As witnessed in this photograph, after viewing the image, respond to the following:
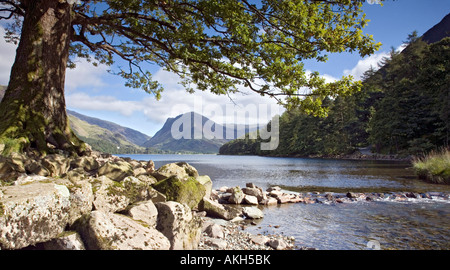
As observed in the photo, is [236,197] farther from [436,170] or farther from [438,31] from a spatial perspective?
[438,31]

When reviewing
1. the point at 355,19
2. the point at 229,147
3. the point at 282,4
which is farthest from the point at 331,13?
the point at 229,147

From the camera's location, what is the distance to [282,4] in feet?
33.3

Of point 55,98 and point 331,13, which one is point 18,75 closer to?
point 55,98

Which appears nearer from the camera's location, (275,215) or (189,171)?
(275,215)

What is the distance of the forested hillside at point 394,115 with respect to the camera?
45.8m

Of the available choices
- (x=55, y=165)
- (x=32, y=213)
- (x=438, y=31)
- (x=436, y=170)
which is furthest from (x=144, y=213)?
(x=438, y=31)

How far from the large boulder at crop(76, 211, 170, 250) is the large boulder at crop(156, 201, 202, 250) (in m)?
0.58

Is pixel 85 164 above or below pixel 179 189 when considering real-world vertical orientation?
above

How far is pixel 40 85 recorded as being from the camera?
31.9ft

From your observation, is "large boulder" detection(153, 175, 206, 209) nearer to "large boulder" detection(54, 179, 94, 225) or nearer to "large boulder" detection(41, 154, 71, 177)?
"large boulder" detection(41, 154, 71, 177)

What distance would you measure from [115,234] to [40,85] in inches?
322

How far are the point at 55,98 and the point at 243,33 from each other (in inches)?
313

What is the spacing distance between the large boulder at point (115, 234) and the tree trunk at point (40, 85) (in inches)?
228

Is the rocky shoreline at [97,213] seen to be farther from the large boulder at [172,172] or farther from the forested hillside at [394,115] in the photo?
the forested hillside at [394,115]
